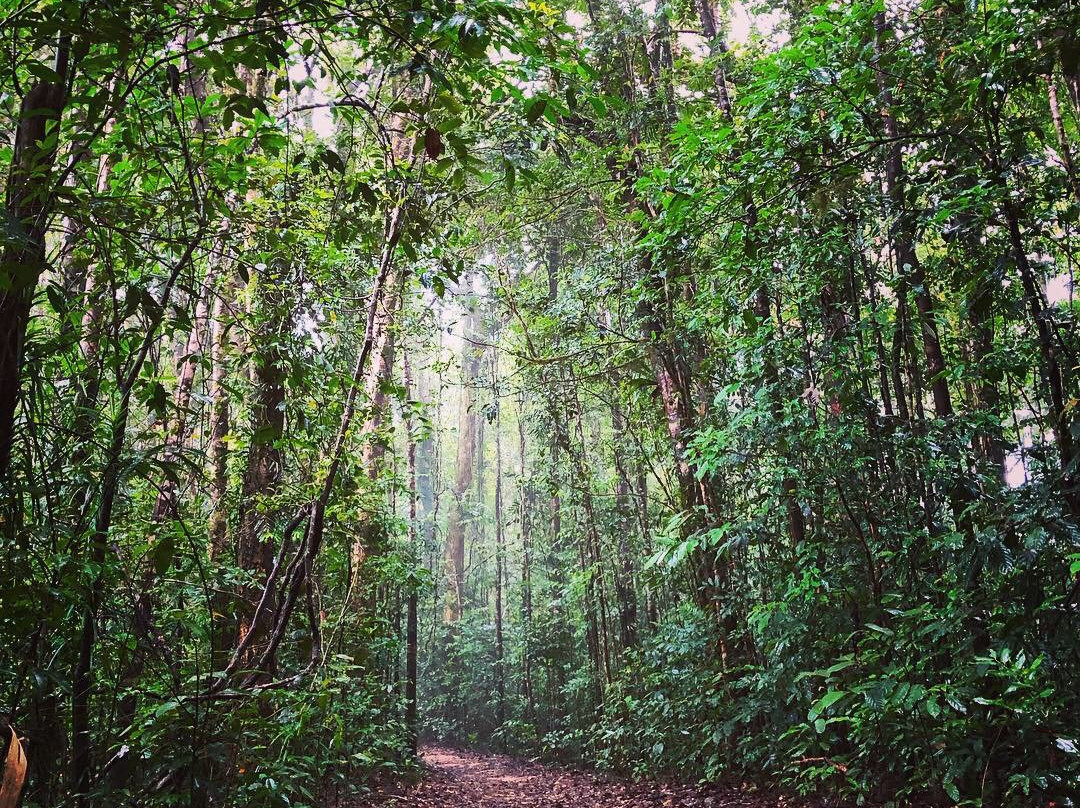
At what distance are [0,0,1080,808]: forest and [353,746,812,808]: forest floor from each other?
114 millimetres

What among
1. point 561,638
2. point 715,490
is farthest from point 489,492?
point 715,490

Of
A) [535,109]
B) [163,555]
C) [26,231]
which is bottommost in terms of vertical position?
[163,555]

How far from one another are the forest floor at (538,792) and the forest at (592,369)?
0.11m

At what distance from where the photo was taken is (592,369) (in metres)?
8.84

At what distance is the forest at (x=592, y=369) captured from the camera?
7.22 ft

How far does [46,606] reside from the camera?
6.40 ft

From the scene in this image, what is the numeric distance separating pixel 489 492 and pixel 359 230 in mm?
28776

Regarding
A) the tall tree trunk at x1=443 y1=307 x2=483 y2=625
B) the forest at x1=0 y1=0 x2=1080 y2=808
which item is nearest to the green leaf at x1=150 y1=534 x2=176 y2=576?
the forest at x1=0 y1=0 x2=1080 y2=808

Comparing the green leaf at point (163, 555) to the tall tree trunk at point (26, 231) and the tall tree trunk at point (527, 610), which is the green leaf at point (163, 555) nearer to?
the tall tree trunk at point (26, 231)

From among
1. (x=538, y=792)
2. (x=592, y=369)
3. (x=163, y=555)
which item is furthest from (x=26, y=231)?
(x=538, y=792)

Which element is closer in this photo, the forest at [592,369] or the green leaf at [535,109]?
the forest at [592,369]

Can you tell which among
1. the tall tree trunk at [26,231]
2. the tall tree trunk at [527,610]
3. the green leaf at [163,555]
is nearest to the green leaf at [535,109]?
the tall tree trunk at [26,231]

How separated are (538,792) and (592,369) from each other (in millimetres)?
5954

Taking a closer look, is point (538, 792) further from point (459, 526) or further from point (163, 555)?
point (459, 526)
